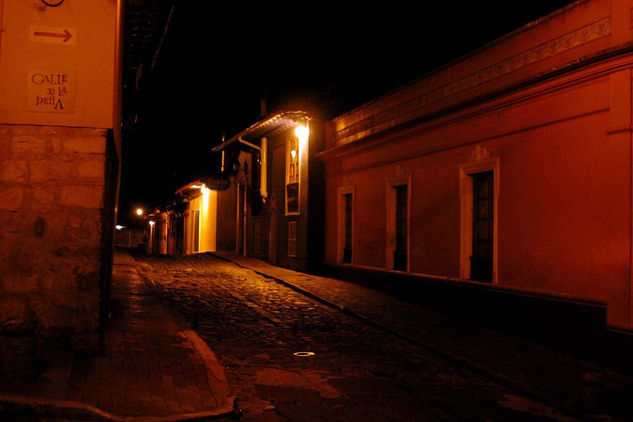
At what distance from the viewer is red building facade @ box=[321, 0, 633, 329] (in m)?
8.57

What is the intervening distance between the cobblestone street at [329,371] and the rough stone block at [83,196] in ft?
8.67

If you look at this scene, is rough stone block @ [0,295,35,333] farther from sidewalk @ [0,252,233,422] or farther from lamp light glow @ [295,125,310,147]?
lamp light glow @ [295,125,310,147]

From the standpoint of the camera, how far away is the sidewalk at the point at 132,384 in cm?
527

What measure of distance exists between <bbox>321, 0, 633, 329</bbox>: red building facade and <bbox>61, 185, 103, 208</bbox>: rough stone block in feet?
22.1

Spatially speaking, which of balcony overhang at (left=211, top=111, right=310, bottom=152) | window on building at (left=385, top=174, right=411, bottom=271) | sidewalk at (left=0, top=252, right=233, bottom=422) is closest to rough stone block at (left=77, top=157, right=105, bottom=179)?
sidewalk at (left=0, top=252, right=233, bottom=422)

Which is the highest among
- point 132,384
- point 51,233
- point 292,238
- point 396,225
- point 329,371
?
point 396,225

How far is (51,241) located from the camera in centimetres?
689

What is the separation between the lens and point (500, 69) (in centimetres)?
1110

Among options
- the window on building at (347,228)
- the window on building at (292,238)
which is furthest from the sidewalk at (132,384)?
the window on building at (292,238)

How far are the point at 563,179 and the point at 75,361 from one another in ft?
24.0

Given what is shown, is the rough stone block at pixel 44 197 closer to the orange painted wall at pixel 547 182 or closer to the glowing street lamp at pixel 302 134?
the orange painted wall at pixel 547 182

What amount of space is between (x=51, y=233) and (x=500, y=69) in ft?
26.3

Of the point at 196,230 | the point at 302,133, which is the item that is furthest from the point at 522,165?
the point at 196,230

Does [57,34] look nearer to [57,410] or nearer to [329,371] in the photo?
[57,410]
